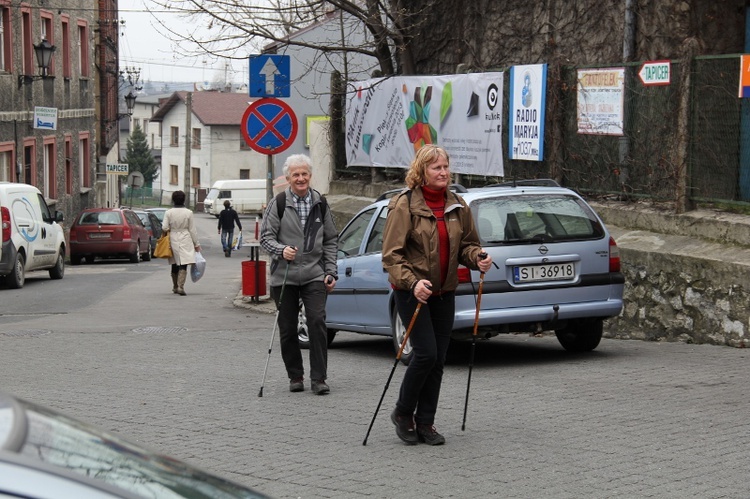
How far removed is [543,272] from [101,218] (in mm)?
27936

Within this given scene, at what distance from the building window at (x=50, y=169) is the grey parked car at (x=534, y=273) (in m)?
33.2

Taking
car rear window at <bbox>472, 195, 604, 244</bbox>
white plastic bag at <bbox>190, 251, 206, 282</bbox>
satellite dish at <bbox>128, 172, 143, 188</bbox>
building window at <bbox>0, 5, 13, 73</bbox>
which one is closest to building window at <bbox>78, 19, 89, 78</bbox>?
satellite dish at <bbox>128, 172, 143, 188</bbox>

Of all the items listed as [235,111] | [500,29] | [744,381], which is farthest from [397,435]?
[235,111]

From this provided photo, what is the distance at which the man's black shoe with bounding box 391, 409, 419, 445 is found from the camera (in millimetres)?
7699

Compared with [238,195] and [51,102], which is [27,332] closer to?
[51,102]

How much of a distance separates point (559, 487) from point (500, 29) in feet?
46.1

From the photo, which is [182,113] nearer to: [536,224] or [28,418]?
[536,224]

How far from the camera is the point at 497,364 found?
11.3 m

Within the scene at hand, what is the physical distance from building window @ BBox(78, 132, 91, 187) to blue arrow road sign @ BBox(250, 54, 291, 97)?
1353 inches

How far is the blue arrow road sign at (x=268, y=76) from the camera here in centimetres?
1712

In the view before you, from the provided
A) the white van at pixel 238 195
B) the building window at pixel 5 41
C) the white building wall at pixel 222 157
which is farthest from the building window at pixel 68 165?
the white building wall at pixel 222 157

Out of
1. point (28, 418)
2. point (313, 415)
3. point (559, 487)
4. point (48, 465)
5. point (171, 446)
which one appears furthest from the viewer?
point (313, 415)

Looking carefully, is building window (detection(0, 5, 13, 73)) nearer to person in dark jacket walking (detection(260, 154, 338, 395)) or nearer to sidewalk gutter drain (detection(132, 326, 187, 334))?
sidewalk gutter drain (detection(132, 326, 187, 334))

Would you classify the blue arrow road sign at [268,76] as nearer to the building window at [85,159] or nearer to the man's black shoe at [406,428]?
the man's black shoe at [406,428]
